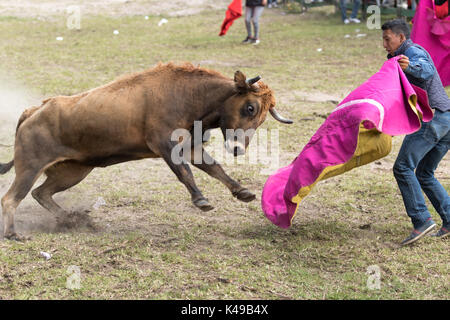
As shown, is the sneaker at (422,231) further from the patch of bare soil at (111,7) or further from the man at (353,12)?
the patch of bare soil at (111,7)

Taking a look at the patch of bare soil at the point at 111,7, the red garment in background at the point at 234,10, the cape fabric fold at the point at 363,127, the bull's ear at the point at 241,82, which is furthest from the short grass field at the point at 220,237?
the patch of bare soil at the point at 111,7

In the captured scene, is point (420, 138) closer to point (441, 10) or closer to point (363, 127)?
point (363, 127)

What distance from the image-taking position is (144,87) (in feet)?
20.8

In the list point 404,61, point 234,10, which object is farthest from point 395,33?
point 234,10

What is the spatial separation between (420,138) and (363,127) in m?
0.50

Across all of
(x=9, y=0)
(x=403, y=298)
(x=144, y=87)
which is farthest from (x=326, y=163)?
(x=9, y=0)

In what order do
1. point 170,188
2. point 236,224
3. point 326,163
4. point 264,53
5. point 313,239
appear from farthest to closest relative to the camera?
point 264,53
point 170,188
point 236,224
point 313,239
point 326,163

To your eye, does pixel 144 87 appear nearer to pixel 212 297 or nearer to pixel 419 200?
pixel 212 297

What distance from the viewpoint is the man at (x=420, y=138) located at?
5527mm

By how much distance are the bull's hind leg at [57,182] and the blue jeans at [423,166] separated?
3.24 m

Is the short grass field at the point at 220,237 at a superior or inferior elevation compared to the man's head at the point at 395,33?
inferior

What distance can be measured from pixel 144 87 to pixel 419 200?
2.80m

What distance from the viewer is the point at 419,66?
5449 millimetres

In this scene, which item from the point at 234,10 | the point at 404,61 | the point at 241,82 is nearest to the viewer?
the point at 404,61
